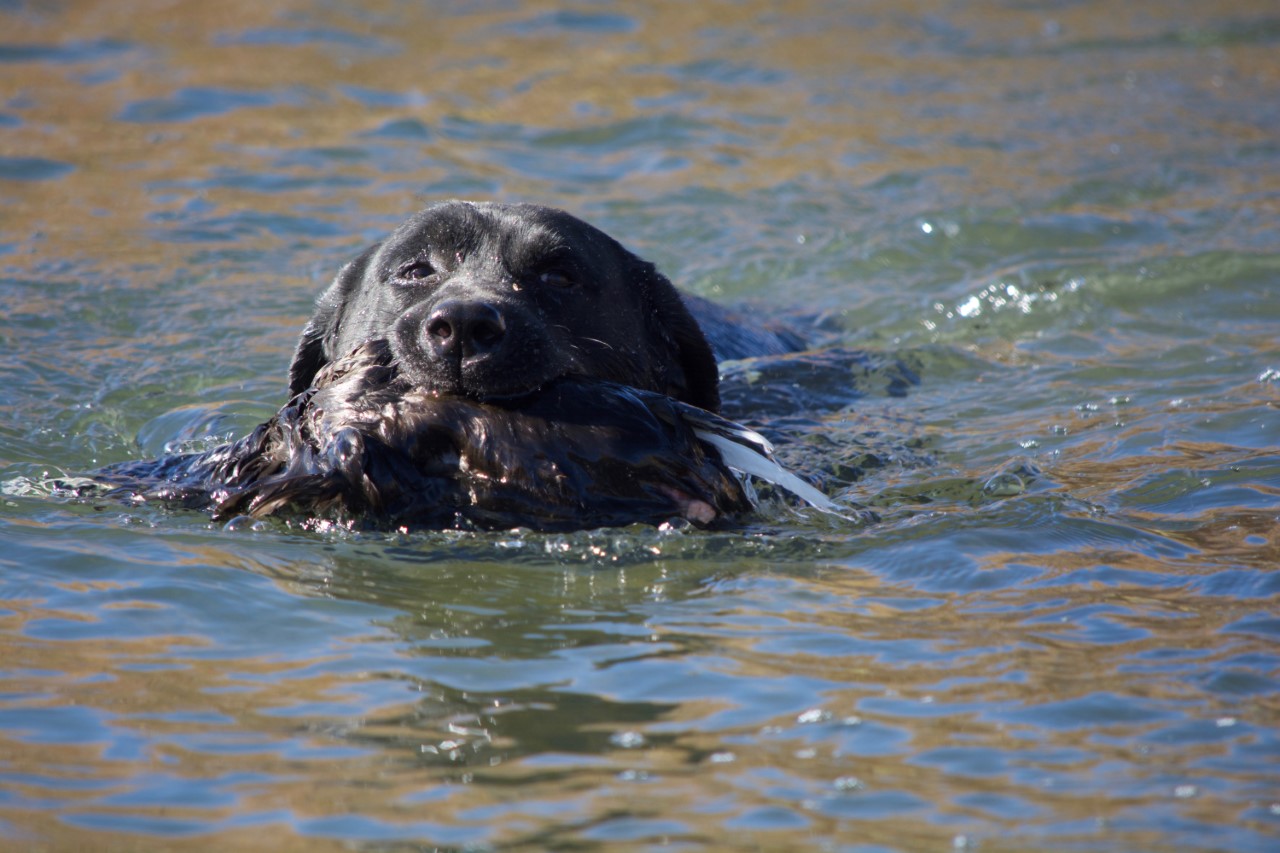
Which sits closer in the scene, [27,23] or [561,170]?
[561,170]

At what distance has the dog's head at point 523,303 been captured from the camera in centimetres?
439

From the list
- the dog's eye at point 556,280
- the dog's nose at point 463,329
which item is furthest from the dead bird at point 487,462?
the dog's eye at point 556,280

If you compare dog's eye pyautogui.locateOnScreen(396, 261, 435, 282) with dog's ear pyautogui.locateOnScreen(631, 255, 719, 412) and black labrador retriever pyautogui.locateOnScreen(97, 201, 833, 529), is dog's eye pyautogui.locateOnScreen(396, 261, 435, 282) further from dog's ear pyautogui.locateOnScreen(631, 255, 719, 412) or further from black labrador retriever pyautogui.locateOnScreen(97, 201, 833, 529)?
dog's ear pyautogui.locateOnScreen(631, 255, 719, 412)

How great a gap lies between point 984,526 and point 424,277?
205cm

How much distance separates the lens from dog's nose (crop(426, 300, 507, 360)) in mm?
4195

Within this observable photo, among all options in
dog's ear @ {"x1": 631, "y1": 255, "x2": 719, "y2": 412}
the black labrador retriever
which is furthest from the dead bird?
dog's ear @ {"x1": 631, "y1": 255, "x2": 719, "y2": 412}

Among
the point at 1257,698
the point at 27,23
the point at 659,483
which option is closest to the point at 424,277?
the point at 659,483

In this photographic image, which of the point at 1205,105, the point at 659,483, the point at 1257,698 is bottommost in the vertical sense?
the point at 1257,698

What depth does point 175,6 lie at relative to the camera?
1344 centimetres

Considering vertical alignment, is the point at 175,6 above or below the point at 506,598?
above

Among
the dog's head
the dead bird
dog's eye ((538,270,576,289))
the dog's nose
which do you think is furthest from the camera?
dog's eye ((538,270,576,289))

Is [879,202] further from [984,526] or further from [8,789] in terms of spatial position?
[8,789]

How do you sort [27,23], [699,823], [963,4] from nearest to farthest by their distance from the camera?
[699,823], [27,23], [963,4]

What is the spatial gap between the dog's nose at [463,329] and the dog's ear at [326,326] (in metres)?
1.19
